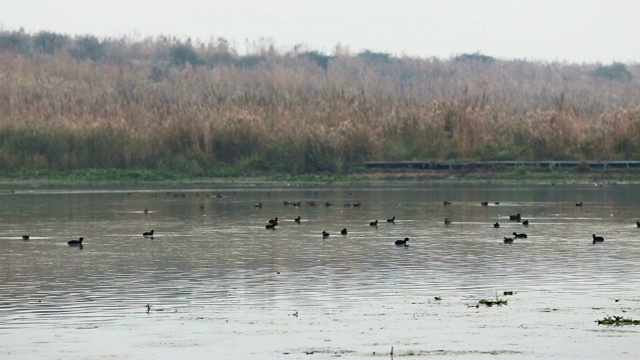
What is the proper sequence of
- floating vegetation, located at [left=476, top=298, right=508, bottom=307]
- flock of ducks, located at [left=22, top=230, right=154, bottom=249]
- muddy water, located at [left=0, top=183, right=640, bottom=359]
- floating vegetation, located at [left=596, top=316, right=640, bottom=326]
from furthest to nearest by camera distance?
flock of ducks, located at [left=22, top=230, right=154, bottom=249] < floating vegetation, located at [left=476, top=298, right=508, bottom=307] < floating vegetation, located at [left=596, top=316, right=640, bottom=326] < muddy water, located at [left=0, top=183, right=640, bottom=359]

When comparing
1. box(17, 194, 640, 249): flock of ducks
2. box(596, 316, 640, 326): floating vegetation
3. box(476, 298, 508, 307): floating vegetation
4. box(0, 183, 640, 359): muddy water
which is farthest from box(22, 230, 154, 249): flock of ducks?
box(596, 316, 640, 326): floating vegetation

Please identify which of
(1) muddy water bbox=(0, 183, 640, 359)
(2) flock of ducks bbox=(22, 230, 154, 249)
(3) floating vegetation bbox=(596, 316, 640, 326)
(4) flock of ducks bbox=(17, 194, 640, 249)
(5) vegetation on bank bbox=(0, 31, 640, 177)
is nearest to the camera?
Answer: (1) muddy water bbox=(0, 183, 640, 359)

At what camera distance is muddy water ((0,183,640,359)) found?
1648 centimetres

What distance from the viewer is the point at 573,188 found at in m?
51.0

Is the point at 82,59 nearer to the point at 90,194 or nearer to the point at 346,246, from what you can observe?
the point at 90,194

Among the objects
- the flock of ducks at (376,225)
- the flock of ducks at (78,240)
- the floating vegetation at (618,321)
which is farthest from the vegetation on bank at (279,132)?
the floating vegetation at (618,321)

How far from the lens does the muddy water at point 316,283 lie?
54.1 ft

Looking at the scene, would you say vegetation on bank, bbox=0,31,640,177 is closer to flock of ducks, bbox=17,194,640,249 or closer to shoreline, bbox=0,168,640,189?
shoreline, bbox=0,168,640,189

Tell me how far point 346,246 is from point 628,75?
95750 mm

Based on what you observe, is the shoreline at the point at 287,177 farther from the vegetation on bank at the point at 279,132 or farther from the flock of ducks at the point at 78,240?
the flock of ducks at the point at 78,240

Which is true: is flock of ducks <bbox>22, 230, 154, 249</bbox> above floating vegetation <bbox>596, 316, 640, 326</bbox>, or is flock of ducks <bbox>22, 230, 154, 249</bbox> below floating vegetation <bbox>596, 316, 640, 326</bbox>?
above

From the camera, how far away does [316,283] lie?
22.1 meters

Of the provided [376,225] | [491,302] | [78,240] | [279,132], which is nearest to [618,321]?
[491,302]

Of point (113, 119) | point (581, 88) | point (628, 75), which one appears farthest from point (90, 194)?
point (628, 75)
